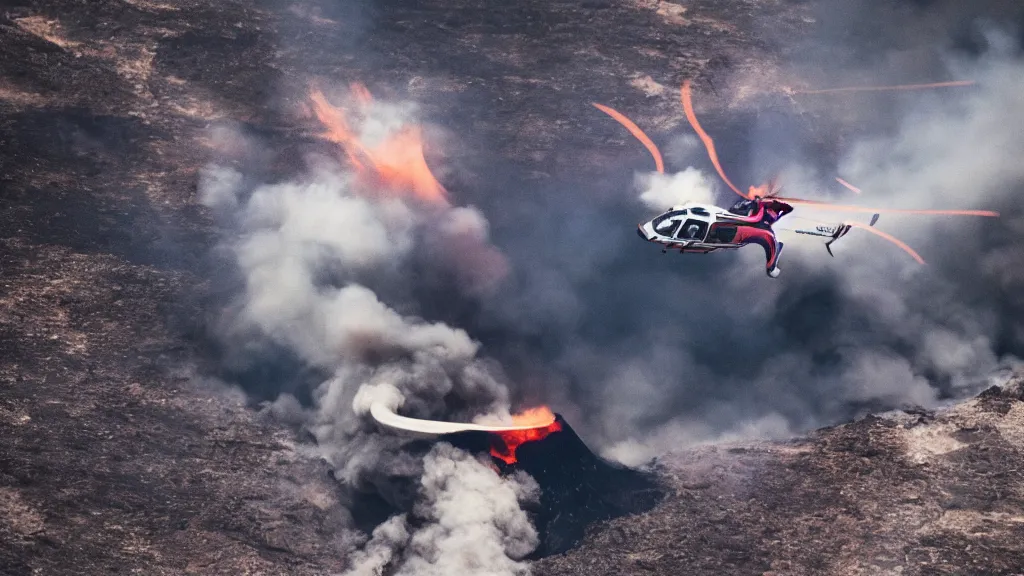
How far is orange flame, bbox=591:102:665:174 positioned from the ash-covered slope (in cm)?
1610

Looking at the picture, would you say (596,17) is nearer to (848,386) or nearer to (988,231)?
(988,231)

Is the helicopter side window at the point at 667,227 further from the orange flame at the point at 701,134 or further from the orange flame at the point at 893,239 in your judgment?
the orange flame at the point at 893,239

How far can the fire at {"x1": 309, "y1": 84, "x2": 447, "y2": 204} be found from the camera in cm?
3550

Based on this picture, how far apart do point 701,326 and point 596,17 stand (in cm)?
2356

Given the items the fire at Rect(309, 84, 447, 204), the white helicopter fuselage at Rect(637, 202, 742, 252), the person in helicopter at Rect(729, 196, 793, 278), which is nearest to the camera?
the white helicopter fuselage at Rect(637, 202, 742, 252)

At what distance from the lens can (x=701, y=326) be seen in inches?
1236

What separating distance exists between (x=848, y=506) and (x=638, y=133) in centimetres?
2189

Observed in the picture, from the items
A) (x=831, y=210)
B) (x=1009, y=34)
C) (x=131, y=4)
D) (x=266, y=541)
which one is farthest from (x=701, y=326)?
(x=131, y=4)

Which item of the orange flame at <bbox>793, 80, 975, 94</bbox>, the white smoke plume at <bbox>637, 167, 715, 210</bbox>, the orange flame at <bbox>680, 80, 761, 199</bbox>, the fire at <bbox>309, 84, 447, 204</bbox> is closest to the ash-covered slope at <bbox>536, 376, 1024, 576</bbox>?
the white smoke plume at <bbox>637, 167, 715, 210</bbox>

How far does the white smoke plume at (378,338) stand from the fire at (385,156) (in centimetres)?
73

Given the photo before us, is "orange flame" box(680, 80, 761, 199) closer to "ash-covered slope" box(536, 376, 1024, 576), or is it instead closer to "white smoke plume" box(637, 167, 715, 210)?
"white smoke plume" box(637, 167, 715, 210)

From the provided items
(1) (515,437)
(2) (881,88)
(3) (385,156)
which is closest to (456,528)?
(1) (515,437)

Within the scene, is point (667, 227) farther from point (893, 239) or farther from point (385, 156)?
point (385, 156)

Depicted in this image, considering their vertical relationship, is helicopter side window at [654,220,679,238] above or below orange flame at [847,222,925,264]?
below
